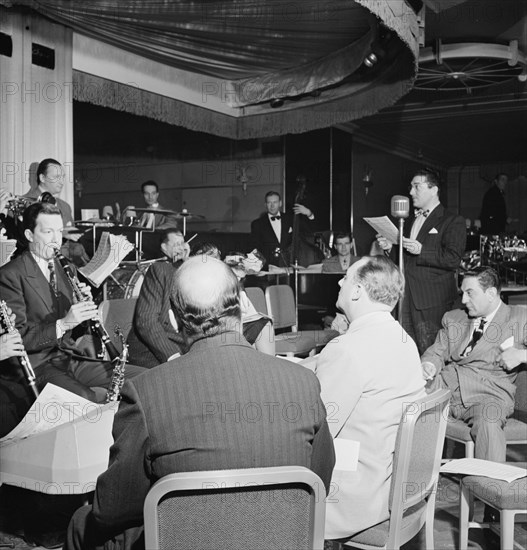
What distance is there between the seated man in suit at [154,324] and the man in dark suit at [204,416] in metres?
1.95

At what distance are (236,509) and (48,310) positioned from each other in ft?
7.36

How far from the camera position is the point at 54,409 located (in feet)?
7.45

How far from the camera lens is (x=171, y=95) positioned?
7805 mm

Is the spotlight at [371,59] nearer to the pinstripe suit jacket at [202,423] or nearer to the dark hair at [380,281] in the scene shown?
the dark hair at [380,281]

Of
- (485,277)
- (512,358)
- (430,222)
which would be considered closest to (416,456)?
(512,358)

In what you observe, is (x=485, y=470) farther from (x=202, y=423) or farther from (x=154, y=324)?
(x=154, y=324)

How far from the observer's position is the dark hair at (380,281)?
229 cm

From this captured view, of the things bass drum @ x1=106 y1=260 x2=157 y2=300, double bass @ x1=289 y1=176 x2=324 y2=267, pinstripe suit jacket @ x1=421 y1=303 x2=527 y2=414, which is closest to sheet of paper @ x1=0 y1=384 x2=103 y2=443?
pinstripe suit jacket @ x1=421 y1=303 x2=527 y2=414

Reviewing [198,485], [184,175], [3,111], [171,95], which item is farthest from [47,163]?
[184,175]

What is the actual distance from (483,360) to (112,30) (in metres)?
4.55

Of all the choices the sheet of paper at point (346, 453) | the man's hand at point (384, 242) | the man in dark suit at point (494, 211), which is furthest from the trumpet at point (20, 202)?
the man in dark suit at point (494, 211)

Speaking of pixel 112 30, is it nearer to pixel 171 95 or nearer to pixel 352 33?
pixel 171 95

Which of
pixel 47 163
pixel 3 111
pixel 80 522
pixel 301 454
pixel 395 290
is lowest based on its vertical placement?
pixel 80 522

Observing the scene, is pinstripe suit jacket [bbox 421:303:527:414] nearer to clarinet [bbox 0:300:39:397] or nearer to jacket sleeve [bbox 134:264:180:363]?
jacket sleeve [bbox 134:264:180:363]
